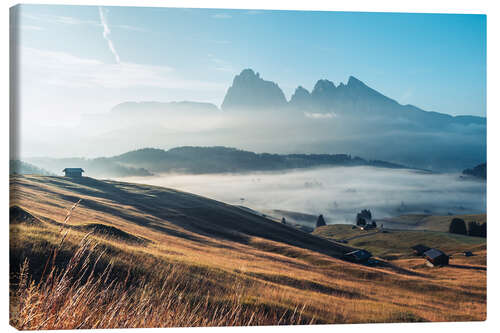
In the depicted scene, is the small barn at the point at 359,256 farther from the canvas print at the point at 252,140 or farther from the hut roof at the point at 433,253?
the hut roof at the point at 433,253

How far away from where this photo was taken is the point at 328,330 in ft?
35.6

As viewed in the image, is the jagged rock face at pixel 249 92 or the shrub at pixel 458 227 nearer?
the jagged rock face at pixel 249 92

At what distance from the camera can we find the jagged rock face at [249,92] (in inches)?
519

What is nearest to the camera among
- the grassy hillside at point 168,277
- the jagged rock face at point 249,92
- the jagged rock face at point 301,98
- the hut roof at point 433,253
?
the grassy hillside at point 168,277

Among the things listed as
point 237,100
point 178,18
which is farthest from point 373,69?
point 178,18

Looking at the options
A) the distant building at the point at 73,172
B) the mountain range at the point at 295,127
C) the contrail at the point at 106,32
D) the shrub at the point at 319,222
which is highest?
the contrail at the point at 106,32

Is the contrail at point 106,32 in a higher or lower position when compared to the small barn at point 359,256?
higher

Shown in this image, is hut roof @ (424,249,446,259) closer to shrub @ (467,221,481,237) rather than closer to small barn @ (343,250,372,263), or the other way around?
shrub @ (467,221,481,237)

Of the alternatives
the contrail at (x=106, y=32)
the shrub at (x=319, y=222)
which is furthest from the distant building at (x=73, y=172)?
the shrub at (x=319, y=222)

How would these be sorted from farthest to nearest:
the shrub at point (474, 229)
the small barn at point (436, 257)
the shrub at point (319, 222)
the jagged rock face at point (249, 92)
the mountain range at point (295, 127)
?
1. the shrub at point (319, 222)
2. the small barn at point (436, 257)
3. the shrub at point (474, 229)
4. the jagged rock face at point (249, 92)
5. the mountain range at point (295, 127)

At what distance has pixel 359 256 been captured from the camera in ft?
59.0

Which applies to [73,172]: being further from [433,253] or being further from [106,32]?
[433,253]

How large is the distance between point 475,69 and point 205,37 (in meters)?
9.33

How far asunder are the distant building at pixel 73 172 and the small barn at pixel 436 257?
13368mm
